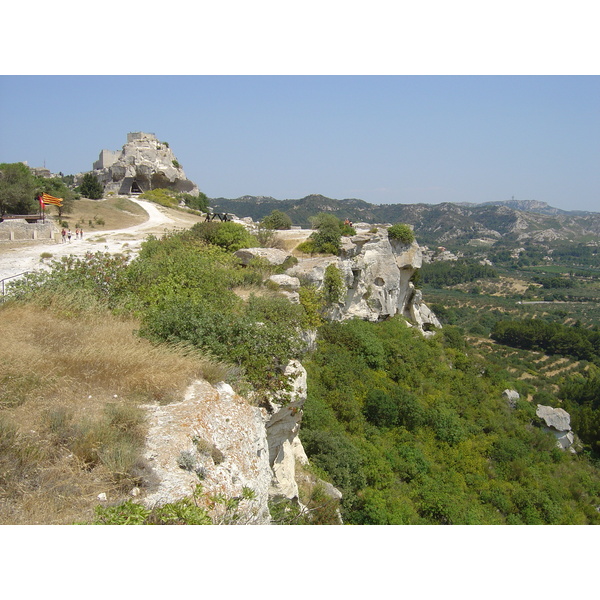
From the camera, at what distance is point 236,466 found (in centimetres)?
516

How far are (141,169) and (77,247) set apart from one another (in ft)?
99.2

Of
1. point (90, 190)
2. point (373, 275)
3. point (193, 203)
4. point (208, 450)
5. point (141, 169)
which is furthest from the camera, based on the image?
point (141, 169)

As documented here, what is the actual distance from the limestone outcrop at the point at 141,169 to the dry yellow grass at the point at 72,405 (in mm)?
41859

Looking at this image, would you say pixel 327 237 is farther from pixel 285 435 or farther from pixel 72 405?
pixel 72 405

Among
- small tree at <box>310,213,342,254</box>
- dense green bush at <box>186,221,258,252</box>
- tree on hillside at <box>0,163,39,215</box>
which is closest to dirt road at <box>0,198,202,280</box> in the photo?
dense green bush at <box>186,221,258,252</box>

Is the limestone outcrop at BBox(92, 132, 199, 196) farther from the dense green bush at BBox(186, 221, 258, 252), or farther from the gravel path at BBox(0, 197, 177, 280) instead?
the dense green bush at BBox(186, 221, 258, 252)

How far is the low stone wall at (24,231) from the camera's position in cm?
1881

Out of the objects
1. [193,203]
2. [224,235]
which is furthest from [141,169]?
[224,235]

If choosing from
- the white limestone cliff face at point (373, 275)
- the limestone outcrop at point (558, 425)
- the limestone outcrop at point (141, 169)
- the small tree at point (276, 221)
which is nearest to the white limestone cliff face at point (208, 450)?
the white limestone cliff face at point (373, 275)

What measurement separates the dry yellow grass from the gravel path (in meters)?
7.88

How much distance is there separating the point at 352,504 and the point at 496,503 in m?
5.82

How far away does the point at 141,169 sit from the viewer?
150 ft

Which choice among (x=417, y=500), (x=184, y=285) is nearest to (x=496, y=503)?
(x=417, y=500)

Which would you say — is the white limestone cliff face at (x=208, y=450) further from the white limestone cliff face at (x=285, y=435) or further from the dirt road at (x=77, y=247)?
the dirt road at (x=77, y=247)
